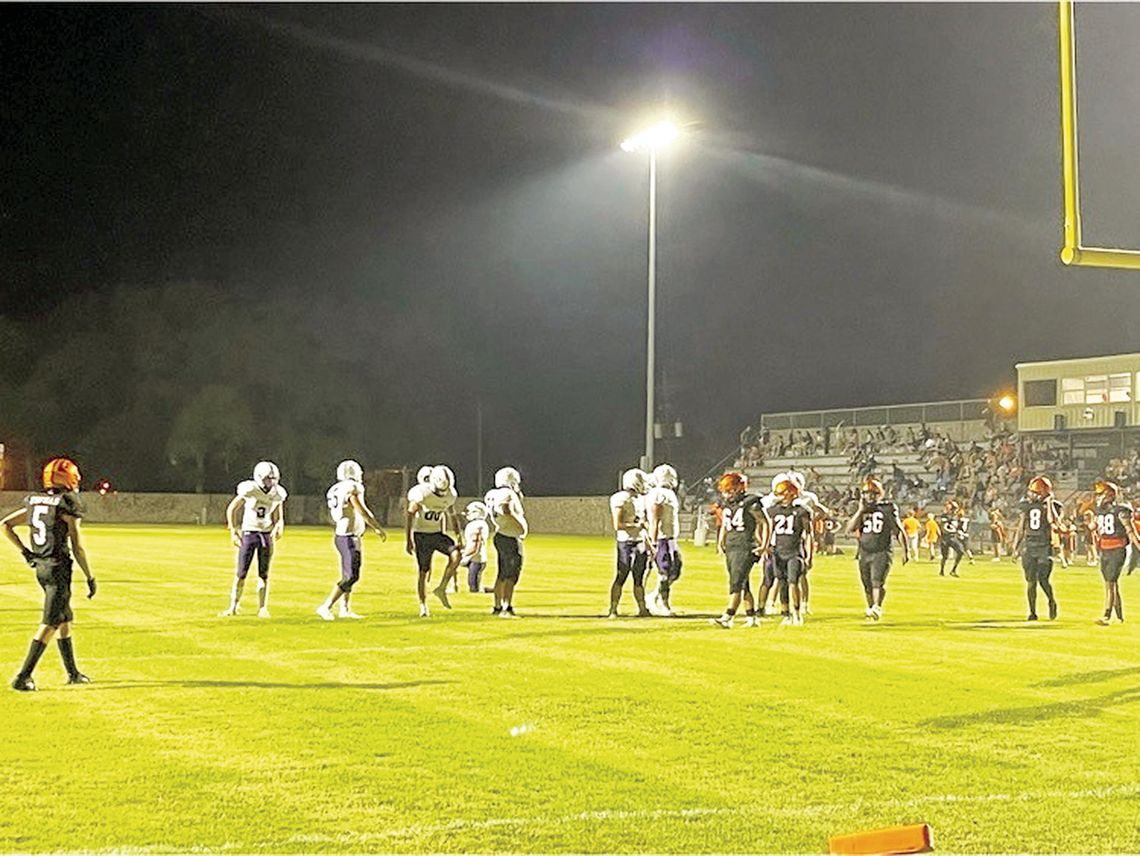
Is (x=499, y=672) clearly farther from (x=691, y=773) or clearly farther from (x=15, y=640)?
(x=15, y=640)

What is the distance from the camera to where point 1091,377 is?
1900 inches

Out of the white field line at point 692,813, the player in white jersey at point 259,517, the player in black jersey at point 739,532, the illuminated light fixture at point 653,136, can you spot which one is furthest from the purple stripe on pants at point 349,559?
the illuminated light fixture at point 653,136

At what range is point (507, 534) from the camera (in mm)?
16922

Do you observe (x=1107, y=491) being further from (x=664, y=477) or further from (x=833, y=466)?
(x=833, y=466)

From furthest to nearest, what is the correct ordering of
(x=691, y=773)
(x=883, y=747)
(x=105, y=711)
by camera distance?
(x=105, y=711)
(x=883, y=747)
(x=691, y=773)

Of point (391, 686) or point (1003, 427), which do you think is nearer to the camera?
point (391, 686)

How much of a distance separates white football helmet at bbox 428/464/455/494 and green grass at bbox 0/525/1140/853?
1.61 m

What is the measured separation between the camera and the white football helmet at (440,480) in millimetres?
16942

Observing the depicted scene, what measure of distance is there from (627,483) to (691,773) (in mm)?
9212

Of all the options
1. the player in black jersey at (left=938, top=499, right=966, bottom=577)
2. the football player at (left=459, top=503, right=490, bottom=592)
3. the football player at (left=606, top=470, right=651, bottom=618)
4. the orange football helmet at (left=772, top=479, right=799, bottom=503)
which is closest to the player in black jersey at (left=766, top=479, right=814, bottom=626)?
the orange football helmet at (left=772, top=479, right=799, bottom=503)

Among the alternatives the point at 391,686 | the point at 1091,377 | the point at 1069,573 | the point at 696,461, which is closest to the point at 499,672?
the point at 391,686

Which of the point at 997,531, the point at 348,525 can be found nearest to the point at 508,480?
the point at 348,525

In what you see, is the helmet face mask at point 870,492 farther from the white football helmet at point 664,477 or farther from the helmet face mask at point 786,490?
the white football helmet at point 664,477

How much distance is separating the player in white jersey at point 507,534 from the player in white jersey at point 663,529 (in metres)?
1.57
